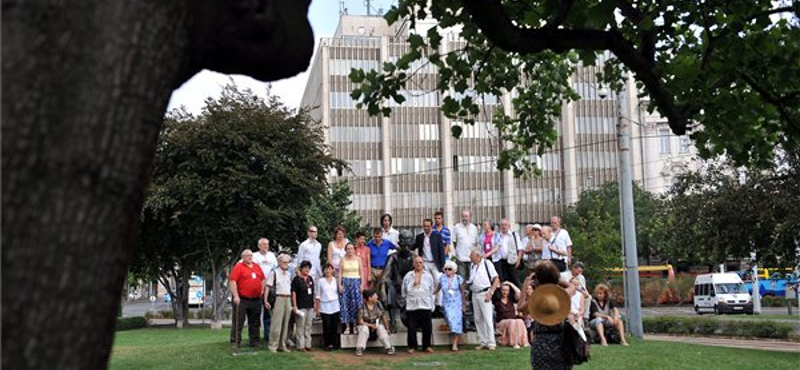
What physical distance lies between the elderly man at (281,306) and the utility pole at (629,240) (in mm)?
9325

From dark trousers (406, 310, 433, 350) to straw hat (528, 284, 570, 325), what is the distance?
750 centimetres

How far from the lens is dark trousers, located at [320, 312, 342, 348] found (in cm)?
1598

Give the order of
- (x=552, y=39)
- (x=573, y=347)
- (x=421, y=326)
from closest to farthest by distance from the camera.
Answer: (x=552, y=39), (x=573, y=347), (x=421, y=326)

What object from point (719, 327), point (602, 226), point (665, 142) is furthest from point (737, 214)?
point (665, 142)

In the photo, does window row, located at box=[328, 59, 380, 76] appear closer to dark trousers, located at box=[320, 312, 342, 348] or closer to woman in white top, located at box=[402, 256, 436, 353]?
dark trousers, located at box=[320, 312, 342, 348]

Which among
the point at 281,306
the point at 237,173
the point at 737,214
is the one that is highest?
the point at 237,173

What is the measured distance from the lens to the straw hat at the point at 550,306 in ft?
27.8

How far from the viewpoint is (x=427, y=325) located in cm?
1605

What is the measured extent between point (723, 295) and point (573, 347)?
2007 inches

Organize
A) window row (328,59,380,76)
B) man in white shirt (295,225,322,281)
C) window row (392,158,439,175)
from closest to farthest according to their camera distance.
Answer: man in white shirt (295,225,322,281) < window row (328,59,380,76) < window row (392,158,439,175)

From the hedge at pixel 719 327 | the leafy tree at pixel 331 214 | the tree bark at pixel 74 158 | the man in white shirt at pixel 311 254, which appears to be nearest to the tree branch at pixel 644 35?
the tree bark at pixel 74 158

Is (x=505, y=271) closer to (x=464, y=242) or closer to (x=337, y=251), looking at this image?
(x=464, y=242)

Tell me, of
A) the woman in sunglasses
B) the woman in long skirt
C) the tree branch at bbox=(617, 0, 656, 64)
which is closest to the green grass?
the woman in sunglasses

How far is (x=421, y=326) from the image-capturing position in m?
16.2
